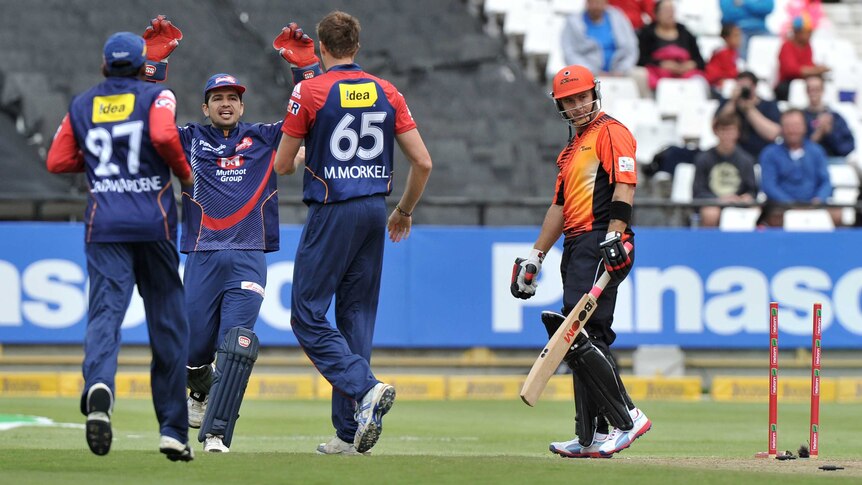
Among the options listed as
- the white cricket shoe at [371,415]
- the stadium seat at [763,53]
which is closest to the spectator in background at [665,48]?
the stadium seat at [763,53]

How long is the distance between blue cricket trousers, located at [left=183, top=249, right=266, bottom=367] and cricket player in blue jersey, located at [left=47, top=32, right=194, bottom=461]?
2.07 m

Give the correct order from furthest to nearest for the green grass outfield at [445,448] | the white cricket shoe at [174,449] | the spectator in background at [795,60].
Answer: the spectator in background at [795,60] → the white cricket shoe at [174,449] → the green grass outfield at [445,448]

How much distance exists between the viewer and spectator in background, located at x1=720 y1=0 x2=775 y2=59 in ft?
80.8

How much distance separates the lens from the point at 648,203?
17.7 m

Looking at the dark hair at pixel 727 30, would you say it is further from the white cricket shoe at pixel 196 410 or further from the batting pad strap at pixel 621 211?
the white cricket shoe at pixel 196 410

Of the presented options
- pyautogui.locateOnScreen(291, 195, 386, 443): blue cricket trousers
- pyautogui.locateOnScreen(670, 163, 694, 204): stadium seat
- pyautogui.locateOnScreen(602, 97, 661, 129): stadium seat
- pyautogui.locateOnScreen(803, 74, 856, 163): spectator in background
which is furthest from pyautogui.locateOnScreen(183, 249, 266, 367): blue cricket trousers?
pyautogui.locateOnScreen(803, 74, 856, 163): spectator in background

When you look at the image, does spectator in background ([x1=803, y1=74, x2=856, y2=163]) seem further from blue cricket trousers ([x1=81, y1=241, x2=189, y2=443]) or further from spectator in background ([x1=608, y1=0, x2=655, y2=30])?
blue cricket trousers ([x1=81, y1=241, x2=189, y2=443])

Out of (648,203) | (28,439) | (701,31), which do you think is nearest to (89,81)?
(648,203)

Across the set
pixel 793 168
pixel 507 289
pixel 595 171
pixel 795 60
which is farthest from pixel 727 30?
pixel 595 171

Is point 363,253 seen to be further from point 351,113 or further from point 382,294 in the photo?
point 382,294

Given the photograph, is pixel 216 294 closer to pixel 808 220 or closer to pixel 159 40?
pixel 159 40

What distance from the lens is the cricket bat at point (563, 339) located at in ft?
32.1

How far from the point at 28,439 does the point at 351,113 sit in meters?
4.15

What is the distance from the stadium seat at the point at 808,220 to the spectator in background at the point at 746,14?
6.13 metres
